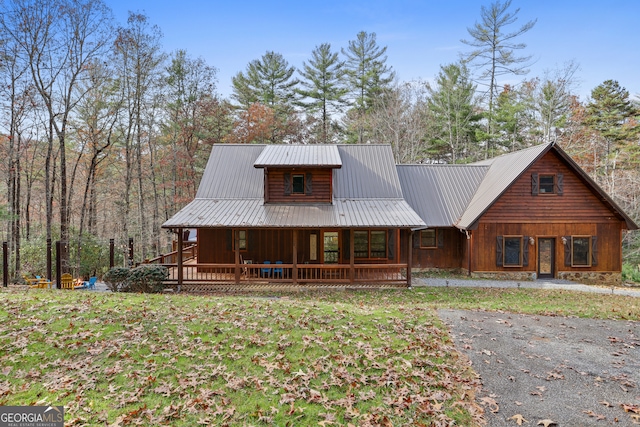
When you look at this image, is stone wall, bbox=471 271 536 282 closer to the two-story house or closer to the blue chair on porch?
the two-story house

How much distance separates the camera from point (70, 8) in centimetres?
1755

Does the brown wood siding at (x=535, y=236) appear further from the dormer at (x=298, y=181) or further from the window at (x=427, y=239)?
the dormer at (x=298, y=181)

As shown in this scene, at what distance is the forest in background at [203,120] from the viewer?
1848 cm

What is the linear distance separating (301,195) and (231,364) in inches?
433

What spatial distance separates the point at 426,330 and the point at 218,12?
15829mm

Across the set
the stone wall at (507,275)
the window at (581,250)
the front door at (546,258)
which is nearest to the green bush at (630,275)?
the window at (581,250)

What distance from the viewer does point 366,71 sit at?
33.7 m

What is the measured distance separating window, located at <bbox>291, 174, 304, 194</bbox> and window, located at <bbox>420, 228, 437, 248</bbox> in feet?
22.9

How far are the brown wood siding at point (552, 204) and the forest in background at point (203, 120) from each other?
9.96m

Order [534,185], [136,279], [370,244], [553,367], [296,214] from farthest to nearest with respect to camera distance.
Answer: [534,185] < [370,244] < [296,214] < [136,279] < [553,367]

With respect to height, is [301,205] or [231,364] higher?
[301,205]

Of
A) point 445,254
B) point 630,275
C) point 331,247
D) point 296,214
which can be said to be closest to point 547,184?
point 445,254

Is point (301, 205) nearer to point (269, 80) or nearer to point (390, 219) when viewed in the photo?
point (390, 219)

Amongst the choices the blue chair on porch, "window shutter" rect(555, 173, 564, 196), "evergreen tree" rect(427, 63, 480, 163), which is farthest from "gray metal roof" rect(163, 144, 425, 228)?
"evergreen tree" rect(427, 63, 480, 163)
